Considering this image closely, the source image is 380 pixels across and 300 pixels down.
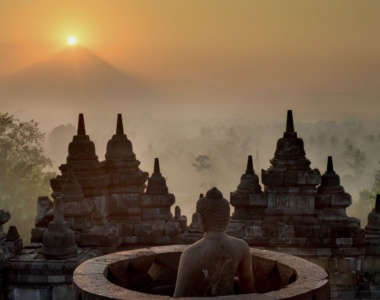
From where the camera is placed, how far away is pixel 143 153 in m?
128

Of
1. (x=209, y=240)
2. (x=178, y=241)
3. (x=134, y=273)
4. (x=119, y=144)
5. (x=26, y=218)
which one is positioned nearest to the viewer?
(x=209, y=240)

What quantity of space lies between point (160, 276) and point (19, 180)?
3749cm

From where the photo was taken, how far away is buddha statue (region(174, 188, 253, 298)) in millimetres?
5809

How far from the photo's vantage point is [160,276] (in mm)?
7117

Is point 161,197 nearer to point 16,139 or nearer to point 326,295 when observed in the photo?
point 326,295

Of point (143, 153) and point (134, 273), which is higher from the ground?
point (143, 153)

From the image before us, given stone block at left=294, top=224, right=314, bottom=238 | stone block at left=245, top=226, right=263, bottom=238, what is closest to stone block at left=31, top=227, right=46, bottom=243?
stone block at left=245, top=226, right=263, bottom=238

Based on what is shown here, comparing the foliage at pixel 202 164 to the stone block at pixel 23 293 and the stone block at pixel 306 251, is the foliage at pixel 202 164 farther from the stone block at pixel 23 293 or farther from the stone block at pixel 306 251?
the stone block at pixel 23 293

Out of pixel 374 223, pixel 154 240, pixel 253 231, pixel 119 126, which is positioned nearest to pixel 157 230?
pixel 154 240

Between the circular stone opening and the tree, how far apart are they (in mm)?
33200

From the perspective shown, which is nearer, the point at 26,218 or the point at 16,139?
the point at 26,218

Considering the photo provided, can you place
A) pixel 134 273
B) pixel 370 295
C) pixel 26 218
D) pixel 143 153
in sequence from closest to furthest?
1. pixel 134 273
2. pixel 370 295
3. pixel 26 218
4. pixel 143 153

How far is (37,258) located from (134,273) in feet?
15.3

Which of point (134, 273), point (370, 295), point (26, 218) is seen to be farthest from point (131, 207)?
point (26, 218)
